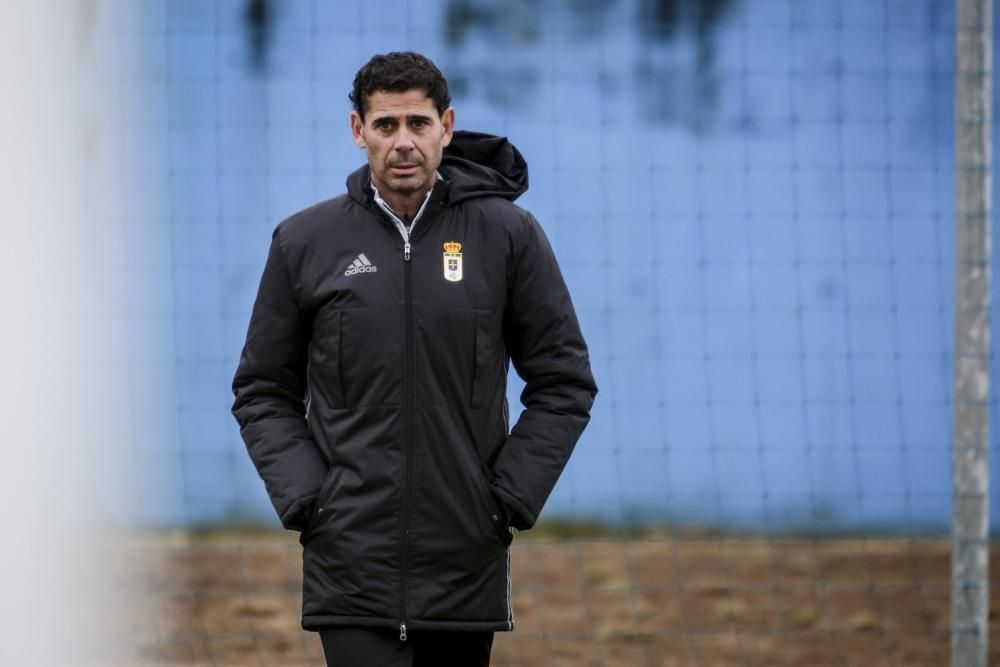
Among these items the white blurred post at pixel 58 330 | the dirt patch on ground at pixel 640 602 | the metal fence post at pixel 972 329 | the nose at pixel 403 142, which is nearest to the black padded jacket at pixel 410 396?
the nose at pixel 403 142

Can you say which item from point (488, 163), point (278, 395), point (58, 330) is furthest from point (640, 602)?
point (278, 395)

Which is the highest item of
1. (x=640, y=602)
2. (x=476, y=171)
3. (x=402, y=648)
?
(x=476, y=171)

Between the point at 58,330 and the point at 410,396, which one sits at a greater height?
the point at 410,396

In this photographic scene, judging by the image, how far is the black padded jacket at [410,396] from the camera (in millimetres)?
3045

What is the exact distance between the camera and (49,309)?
5328mm

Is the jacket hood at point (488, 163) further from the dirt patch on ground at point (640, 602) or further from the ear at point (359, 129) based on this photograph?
the dirt patch on ground at point (640, 602)

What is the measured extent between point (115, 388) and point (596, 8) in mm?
2389

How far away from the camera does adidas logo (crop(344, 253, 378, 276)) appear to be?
309 cm

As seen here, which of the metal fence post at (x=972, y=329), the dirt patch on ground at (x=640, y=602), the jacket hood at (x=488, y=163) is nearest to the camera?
the jacket hood at (x=488, y=163)

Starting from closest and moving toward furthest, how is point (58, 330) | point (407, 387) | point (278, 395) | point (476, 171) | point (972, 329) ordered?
point (407, 387), point (278, 395), point (476, 171), point (972, 329), point (58, 330)

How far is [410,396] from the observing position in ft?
9.98

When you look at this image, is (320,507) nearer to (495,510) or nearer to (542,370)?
(495,510)

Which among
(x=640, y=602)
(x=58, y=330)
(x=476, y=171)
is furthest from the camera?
(x=640, y=602)

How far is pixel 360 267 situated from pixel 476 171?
1.22ft
